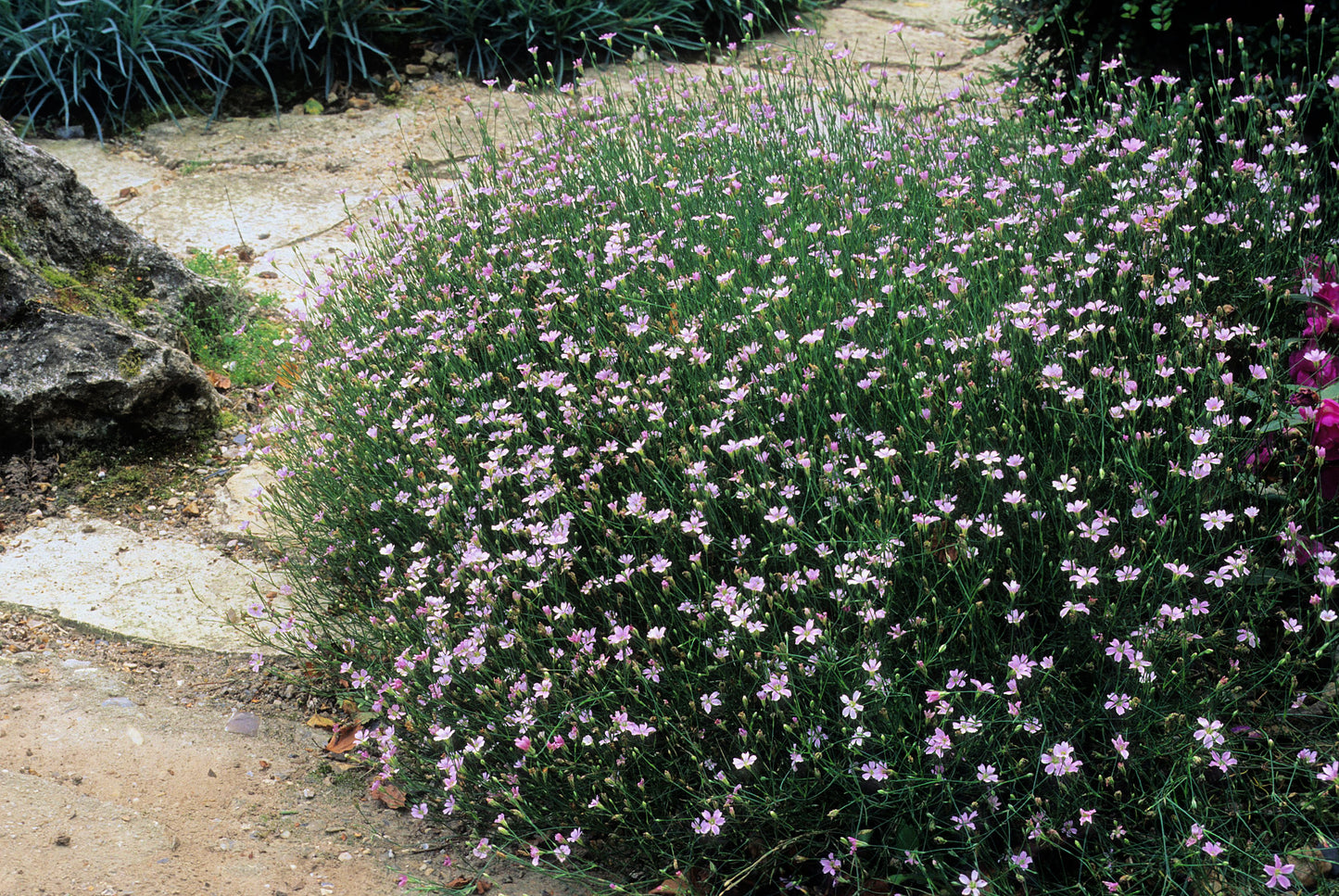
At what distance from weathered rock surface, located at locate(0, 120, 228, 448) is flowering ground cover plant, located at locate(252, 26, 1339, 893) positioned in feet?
3.25

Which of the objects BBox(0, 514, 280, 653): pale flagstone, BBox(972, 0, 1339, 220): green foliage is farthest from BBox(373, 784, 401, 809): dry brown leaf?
BBox(972, 0, 1339, 220): green foliage

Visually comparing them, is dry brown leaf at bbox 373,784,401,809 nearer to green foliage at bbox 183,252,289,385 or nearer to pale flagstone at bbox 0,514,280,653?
pale flagstone at bbox 0,514,280,653

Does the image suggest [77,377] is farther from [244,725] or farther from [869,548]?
[869,548]

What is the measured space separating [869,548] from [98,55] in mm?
7517

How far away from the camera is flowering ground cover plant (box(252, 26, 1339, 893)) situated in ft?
6.92

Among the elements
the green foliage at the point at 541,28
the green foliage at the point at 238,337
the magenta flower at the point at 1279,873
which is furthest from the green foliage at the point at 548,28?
the magenta flower at the point at 1279,873

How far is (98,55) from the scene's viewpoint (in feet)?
23.9

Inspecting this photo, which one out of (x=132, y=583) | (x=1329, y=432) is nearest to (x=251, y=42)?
(x=132, y=583)

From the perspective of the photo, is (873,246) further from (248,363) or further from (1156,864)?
(248,363)

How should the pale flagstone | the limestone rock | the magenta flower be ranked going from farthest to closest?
the limestone rock, the pale flagstone, the magenta flower

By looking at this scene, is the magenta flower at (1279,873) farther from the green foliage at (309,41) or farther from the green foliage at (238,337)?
the green foliage at (309,41)

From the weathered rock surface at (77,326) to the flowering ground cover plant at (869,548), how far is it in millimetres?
991

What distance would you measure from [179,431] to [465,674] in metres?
2.36

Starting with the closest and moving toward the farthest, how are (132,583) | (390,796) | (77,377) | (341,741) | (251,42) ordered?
→ 1. (390,796)
2. (341,741)
3. (132,583)
4. (77,377)
5. (251,42)
